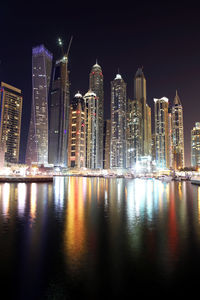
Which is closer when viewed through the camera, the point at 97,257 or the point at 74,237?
the point at 97,257

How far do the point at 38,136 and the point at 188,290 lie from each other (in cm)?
19517

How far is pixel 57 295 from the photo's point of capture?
7453mm

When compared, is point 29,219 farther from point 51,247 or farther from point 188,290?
point 188,290

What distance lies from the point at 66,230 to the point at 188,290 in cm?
927

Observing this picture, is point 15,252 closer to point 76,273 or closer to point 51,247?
point 51,247

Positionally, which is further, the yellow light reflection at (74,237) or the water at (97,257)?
the yellow light reflection at (74,237)

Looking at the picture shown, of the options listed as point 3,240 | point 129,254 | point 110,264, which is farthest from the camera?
point 3,240

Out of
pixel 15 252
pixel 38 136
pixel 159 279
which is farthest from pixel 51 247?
pixel 38 136

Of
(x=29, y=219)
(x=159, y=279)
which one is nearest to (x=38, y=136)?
(x=29, y=219)

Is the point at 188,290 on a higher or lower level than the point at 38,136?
lower

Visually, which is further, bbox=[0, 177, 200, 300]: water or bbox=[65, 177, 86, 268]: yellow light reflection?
bbox=[65, 177, 86, 268]: yellow light reflection

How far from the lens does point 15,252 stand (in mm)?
11320

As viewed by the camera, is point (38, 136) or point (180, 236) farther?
point (38, 136)

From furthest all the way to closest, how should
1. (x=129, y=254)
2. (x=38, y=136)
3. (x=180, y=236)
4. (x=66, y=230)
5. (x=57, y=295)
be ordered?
1. (x=38, y=136)
2. (x=66, y=230)
3. (x=180, y=236)
4. (x=129, y=254)
5. (x=57, y=295)
